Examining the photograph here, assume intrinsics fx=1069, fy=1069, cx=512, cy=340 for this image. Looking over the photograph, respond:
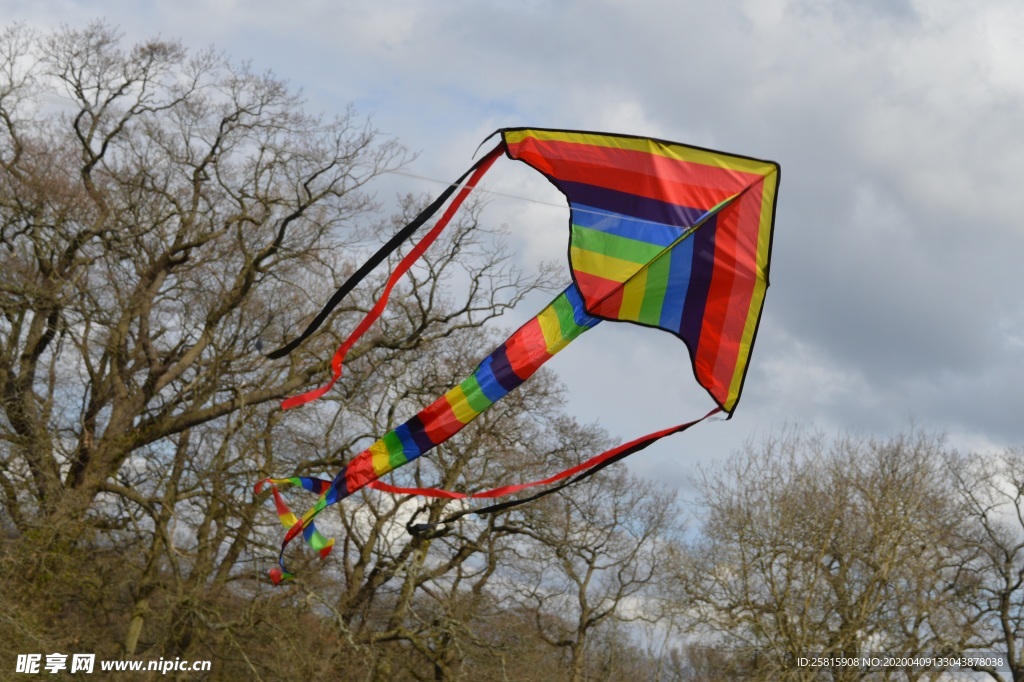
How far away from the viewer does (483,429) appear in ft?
63.7

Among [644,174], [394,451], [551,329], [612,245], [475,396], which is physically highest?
[644,174]

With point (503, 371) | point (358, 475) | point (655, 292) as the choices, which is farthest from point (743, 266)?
point (358, 475)

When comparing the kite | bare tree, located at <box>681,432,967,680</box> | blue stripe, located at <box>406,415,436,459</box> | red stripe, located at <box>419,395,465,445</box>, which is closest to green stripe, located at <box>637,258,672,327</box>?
the kite

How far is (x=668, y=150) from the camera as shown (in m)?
5.71

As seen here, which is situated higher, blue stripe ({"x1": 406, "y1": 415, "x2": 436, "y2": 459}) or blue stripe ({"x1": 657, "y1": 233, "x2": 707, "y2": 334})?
blue stripe ({"x1": 657, "y1": 233, "x2": 707, "y2": 334})

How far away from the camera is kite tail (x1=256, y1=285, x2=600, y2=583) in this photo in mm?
5328

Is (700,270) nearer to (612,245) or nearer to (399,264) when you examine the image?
(612,245)

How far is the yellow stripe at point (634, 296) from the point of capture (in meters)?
5.56

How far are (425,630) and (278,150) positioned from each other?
8856mm

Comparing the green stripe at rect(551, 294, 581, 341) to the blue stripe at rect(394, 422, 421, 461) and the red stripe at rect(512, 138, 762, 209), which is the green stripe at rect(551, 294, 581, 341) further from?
the blue stripe at rect(394, 422, 421, 461)

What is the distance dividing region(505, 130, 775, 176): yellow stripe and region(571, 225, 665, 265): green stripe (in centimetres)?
47

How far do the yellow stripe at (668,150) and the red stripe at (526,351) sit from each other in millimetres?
1042

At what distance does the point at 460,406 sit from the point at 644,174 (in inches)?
62.5

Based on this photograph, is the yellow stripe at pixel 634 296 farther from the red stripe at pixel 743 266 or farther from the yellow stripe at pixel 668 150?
the yellow stripe at pixel 668 150
